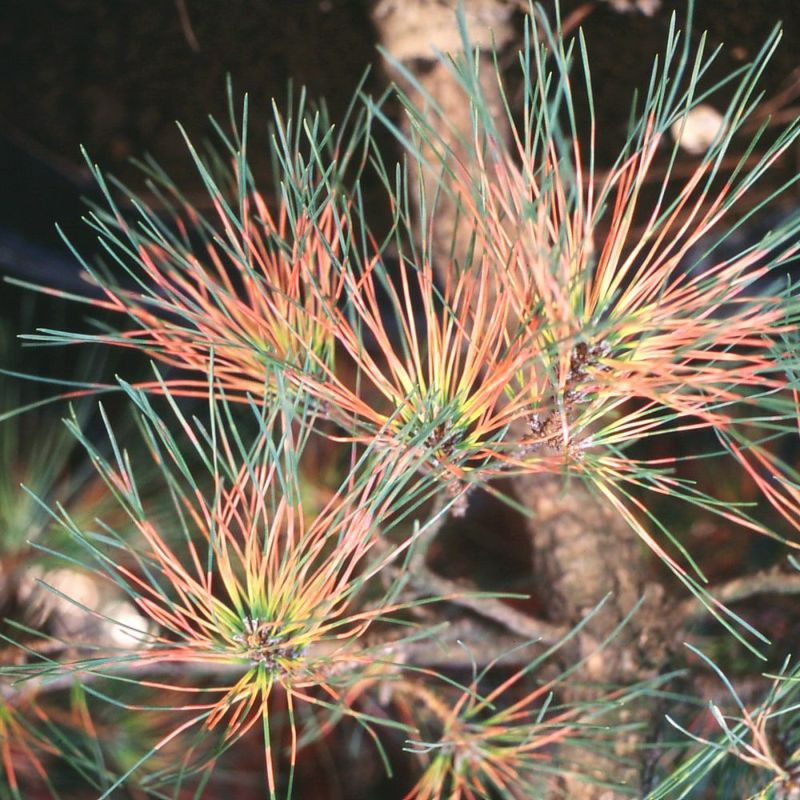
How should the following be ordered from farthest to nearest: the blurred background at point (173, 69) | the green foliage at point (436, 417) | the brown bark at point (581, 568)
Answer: the blurred background at point (173, 69), the brown bark at point (581, 568), the green foliage at point (436, 417)

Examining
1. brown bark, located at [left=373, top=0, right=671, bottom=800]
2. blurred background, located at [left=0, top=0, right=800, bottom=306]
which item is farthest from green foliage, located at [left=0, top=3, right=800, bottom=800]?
blurred background, located at [left=0, top=0, right=800, bottom=306]

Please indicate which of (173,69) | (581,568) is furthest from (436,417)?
(173,69)

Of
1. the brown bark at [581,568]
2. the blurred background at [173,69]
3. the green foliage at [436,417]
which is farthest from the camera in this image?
the blurred background at [173,69]

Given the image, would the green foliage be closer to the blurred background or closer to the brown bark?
the brown bark

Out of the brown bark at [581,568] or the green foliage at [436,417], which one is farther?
the brown bark at [581,568]

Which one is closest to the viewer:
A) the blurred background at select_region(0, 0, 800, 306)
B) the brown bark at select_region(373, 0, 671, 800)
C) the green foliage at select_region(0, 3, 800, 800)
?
the green foliage at select_region(0, 3, 800, 800)

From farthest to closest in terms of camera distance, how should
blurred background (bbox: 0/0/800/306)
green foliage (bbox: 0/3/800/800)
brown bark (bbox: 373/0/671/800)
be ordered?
blurred background (bbox: 0/0/800/306) → brown bark (bbox: 373/0/671/800) → green foliage (bbox: 0/3/800/800)

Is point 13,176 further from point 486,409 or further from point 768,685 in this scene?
point 768,685

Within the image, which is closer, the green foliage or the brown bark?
the green foliage

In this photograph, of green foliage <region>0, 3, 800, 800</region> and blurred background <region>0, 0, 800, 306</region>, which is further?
blurred background <region>0, 0, 800, 306</region>

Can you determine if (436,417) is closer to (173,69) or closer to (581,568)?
(581,568)

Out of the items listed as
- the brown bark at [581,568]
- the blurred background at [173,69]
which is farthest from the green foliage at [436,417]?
the blurred background at [173,69]

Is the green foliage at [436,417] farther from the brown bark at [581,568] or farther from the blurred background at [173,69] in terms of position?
the blurred background at [173,69]
